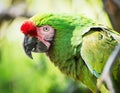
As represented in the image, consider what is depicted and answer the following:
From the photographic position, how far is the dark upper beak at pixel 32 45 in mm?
1404

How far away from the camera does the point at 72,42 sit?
54.7 inches

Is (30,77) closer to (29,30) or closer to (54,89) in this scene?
(54,89)

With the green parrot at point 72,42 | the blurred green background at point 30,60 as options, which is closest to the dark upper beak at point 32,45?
the green parrot at point 72,42

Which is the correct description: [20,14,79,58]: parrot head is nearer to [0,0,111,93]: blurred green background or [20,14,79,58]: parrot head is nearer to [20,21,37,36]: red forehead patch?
[20,21,37,36]: red forehead patch

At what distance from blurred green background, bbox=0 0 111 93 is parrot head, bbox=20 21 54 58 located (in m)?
0.11

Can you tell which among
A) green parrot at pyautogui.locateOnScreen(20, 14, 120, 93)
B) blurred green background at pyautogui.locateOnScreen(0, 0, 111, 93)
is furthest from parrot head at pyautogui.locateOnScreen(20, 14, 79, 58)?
blurred green background at pyautogui.locateOnScreen(0, 0, 111, 93)

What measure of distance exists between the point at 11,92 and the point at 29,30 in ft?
1.06

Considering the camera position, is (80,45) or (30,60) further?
(30,60)

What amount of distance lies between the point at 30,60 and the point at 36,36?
0.17m

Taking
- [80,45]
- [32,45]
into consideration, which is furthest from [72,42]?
[32,45]

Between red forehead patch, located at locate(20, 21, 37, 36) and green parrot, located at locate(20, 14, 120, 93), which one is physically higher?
red forehead patch, located at locate(20, 21, 37, 36)

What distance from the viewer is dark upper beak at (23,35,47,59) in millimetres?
1404

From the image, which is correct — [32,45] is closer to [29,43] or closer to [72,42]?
[29,43]

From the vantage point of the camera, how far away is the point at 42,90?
5.14 ft
